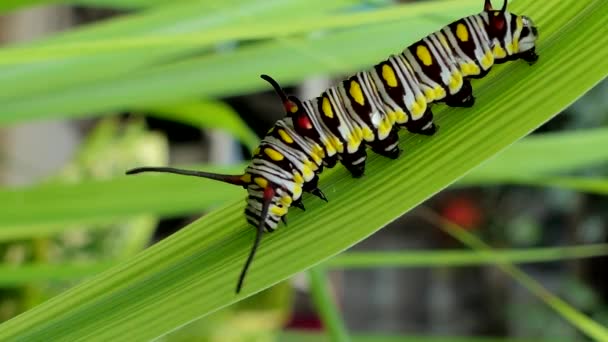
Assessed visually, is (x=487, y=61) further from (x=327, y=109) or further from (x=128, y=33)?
(x=128, y=33)

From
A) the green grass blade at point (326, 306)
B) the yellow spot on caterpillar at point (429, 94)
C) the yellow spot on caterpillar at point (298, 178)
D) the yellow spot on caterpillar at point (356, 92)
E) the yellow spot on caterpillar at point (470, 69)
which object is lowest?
the green grass blade at point (326, 306)

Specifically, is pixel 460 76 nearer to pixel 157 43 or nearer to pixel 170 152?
pixel 157 43

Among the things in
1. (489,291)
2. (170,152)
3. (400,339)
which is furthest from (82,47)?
(489,291)

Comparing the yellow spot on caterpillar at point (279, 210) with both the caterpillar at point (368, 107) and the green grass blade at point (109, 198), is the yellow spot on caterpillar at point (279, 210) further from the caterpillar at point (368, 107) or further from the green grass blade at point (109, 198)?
the green grass blade at point (109, 198)

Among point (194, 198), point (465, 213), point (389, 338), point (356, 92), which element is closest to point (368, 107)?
point (356, 92)

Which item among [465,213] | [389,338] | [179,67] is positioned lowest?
[465,213]

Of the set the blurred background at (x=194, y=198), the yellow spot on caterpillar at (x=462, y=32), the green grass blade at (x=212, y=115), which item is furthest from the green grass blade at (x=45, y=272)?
the yellow spot on caterpillar at (x=462, y=32)
